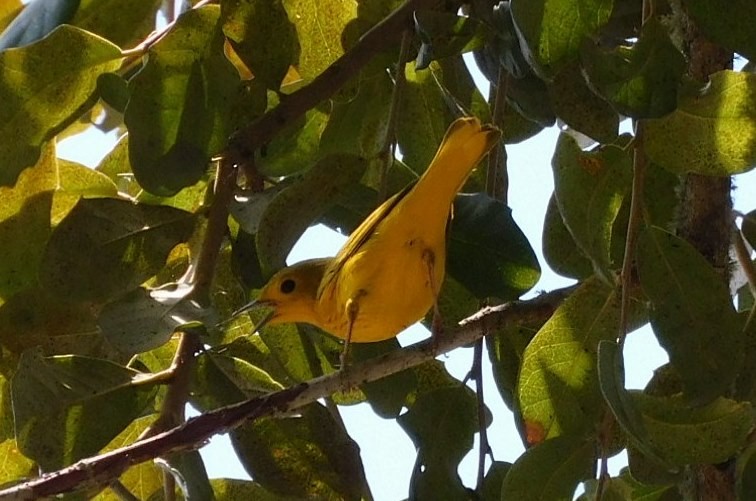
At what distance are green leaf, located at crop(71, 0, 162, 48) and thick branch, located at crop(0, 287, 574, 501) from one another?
1.29 ft

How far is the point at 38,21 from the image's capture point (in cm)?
93

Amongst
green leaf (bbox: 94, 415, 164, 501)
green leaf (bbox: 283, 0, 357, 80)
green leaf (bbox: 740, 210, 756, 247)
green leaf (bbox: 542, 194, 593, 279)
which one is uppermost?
green leaf (bbox: 283, 0, 357, 80)

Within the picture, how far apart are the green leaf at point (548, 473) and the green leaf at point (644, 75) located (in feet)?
0.79

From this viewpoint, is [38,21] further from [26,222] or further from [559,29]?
[559,29]

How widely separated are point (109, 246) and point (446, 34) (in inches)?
12.1

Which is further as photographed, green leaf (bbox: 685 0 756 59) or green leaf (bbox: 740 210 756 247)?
green leaf (bbox: 740 210 756 247)

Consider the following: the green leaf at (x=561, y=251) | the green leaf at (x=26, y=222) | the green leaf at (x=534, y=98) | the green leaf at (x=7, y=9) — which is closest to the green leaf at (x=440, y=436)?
the green leaf at (x=561, y=251)

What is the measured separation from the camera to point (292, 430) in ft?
2.98

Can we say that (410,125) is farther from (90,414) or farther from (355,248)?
(90,414)

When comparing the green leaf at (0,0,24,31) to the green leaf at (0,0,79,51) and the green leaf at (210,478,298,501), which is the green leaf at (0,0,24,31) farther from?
the green leaf at (210,478,298,501)

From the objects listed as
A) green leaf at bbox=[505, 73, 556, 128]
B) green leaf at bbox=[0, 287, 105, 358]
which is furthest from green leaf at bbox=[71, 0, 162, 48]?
green leaf at bbox=[505, 73, 556, 128]

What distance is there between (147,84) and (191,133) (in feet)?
0.17

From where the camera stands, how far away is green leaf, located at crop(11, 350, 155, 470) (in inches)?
32.2

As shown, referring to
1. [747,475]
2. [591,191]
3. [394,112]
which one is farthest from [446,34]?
[747,475]
